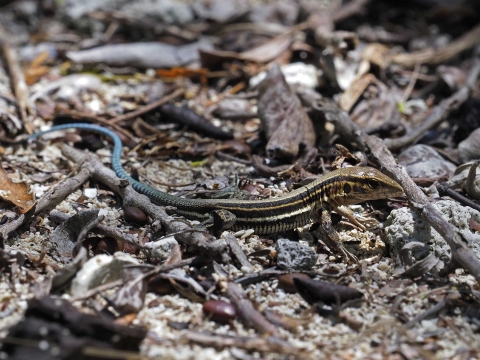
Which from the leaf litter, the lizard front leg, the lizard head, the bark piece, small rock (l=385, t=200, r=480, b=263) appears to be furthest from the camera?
the bark piece

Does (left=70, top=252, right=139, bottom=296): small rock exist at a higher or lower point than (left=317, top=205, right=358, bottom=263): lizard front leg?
lower

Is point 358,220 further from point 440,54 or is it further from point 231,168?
point 440,54

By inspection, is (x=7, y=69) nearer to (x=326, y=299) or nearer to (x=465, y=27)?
(x=326, y=299)

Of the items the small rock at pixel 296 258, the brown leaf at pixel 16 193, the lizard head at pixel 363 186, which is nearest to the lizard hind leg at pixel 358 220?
the lizard head at pixel 363 186

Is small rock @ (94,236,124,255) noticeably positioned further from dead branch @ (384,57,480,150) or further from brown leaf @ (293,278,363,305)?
dead branch @ (384,57,480,150)

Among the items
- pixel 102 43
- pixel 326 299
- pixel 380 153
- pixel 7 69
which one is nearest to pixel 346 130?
pixel 380 153

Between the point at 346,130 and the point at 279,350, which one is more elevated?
the point at 346,130

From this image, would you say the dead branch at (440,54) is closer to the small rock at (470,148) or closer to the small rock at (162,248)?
the small rock at (470,148)

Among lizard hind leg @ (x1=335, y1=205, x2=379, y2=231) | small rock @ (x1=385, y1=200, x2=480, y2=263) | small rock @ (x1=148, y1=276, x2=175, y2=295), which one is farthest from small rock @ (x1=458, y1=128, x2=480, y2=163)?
small rock @ (x1=148, y1=276, x2=175, y2=295)
